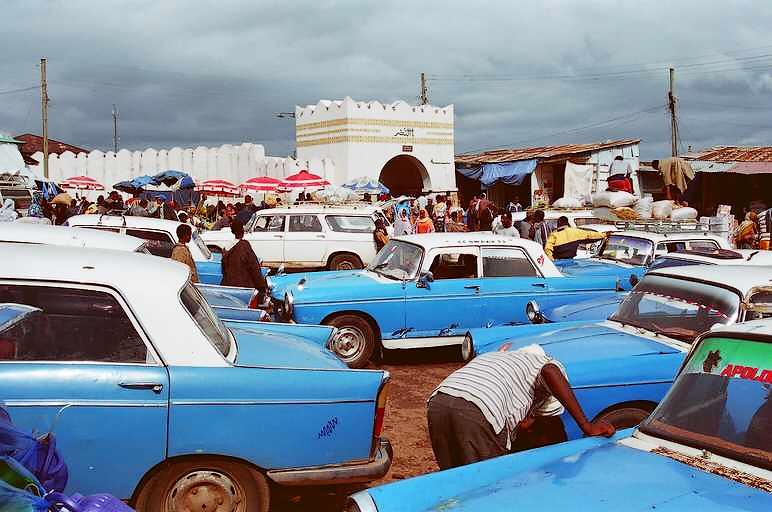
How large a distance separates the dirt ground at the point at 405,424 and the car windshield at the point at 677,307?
2001 mm

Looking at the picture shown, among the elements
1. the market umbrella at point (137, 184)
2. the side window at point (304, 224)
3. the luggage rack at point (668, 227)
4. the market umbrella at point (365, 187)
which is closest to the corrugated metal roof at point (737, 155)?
the market umbrella at point (365, 187)

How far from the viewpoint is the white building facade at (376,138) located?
2978 cm

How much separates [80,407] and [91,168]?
99.5ft

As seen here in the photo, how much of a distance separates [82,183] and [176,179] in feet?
14.7

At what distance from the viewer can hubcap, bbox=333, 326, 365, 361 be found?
883 cm

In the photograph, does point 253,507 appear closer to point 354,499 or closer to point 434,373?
A: point 354,499

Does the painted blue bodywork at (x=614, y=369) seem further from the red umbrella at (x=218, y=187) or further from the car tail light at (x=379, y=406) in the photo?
the red umbrella at (x=218, y=187)

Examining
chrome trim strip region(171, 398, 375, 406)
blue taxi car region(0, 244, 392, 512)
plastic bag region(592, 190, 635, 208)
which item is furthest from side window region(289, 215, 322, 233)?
chrome trim strip region(171, 398, 375, 406)

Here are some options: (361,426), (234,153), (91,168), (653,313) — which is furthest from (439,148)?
(361,426)

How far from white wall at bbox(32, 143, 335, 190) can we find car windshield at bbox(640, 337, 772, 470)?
2592 cm

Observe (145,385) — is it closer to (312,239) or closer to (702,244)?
(702,244)

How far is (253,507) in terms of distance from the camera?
166 inches

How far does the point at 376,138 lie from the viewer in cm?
3030

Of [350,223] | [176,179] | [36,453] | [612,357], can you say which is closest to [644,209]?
[350,223]
